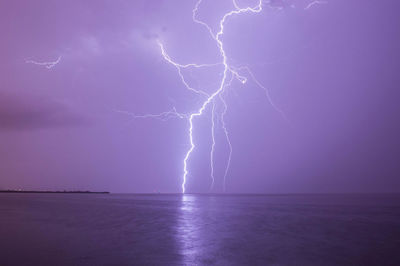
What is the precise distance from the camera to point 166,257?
23.8 feet

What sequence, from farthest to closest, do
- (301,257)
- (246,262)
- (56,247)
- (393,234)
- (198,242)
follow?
(393,234) → (198,242) → (56,247) → (301,257) → (246,262)

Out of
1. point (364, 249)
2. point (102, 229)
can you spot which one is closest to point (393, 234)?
point (364, 249)

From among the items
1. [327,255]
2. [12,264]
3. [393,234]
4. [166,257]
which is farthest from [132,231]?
[393,234]

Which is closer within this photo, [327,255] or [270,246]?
[327,255]

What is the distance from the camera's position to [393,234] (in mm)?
10945

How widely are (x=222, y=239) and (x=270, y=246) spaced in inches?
62.6

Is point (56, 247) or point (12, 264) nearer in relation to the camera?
point (12, 264)

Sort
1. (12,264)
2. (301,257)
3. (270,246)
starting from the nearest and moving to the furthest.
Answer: (12,264), (301,257), (270,246)

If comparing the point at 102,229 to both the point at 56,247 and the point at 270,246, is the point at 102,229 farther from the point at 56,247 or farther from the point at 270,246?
the point at 270,246

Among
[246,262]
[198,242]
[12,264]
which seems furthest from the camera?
[198,242]

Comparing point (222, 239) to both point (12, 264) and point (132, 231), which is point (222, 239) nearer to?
point (132, 231)

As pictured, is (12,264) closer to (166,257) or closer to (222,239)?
(166,257)

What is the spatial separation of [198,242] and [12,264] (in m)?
4.48

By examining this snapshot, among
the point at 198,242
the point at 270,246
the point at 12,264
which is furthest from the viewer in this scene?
the point at 198,242
